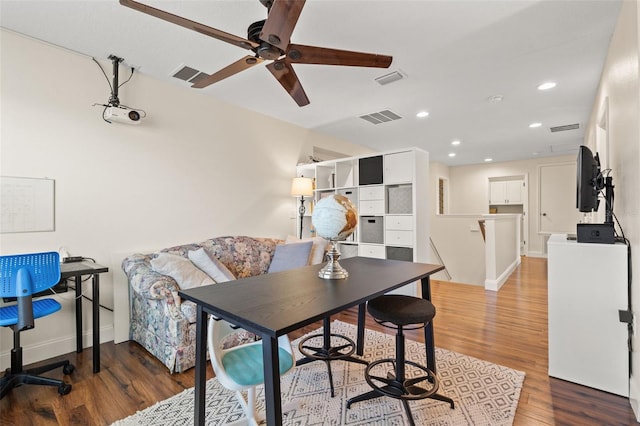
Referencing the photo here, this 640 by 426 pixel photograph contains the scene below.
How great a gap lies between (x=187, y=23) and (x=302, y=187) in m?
Result: 2.85

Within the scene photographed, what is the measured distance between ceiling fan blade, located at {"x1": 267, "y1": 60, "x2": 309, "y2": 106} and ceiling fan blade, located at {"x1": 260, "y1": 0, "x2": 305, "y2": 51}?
0.87 ft

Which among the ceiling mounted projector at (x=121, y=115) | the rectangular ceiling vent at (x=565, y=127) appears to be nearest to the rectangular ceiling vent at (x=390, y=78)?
the ceiling mounted projector at (x=121, y=115)

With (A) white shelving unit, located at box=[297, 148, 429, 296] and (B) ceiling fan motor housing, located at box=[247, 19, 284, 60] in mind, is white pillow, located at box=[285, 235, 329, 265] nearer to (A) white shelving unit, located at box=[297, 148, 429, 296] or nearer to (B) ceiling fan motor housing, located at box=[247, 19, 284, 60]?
(A) white shelving unit, located at box=[297, 148, 429, 296]

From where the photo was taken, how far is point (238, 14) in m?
2.12

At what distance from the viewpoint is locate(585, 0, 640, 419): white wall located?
1707 millimetres

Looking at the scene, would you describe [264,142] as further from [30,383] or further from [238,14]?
[30,383]

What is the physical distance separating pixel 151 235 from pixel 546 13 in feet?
12.7

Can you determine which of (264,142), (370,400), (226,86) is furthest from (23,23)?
(370,400)

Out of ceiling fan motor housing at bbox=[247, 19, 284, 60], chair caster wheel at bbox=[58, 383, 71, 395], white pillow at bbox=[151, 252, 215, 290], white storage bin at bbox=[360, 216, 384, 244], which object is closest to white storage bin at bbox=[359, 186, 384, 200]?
white storage bin at bbox=[360, 216, 384, 244]

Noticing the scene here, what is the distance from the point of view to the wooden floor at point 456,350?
5.59ft

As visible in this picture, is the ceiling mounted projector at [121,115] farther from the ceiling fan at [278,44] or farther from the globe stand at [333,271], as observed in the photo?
the globe stand at [333,271]

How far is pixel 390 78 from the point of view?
3.12 meters

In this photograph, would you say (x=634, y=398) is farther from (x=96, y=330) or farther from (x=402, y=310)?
(x=96, y=330)

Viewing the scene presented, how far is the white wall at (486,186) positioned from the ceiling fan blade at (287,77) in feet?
25.3
